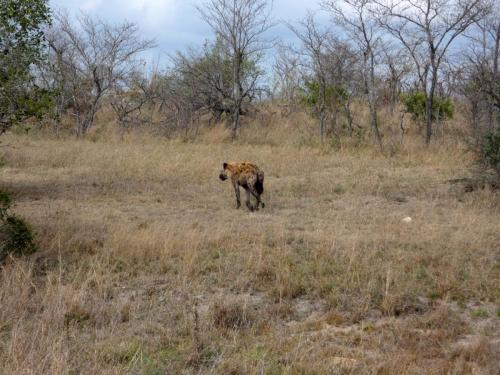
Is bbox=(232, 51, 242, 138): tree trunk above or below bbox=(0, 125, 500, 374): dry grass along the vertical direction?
above

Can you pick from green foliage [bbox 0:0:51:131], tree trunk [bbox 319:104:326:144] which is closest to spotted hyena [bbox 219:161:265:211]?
green foliage [bbox 0:0:51:131]

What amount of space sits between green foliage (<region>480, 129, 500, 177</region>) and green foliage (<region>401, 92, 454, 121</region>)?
10.7 meters

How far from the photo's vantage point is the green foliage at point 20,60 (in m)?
8.64

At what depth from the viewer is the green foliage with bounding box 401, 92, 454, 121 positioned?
2219cm

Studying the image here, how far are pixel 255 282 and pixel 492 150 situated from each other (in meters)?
7.31

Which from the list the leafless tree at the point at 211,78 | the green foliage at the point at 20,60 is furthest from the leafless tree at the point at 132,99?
the green foliage at the point at 20,60

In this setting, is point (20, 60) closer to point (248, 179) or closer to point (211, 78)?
point (248, 179)

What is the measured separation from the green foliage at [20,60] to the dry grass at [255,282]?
175cm

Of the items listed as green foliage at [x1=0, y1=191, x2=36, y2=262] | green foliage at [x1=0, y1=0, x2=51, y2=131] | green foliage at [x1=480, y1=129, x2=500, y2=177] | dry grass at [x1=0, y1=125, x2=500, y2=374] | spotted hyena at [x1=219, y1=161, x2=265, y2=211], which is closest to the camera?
dry grass at [x1=0, y1=125, x2=500, y2=374]

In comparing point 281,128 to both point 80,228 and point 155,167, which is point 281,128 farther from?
point 80,228

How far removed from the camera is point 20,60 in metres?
9.08

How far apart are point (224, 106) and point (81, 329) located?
Result: 19.8 metres

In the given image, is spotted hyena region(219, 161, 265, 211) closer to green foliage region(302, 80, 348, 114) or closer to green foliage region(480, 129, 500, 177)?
green foliage region(480, 129, 500, 177)

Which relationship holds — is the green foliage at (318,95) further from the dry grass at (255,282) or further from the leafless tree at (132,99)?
the dry grass at (255,282)
